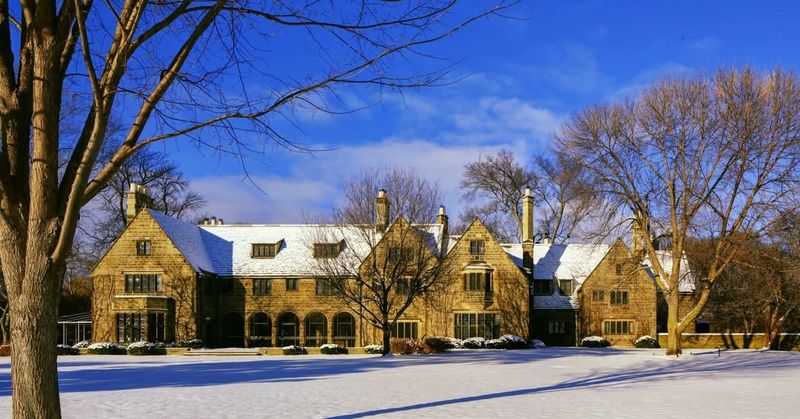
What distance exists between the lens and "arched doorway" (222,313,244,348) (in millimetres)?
49156

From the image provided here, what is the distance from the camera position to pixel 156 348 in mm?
41500

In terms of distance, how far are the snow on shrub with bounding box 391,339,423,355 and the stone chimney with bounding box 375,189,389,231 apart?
235 inches

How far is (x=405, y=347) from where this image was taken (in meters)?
39.0

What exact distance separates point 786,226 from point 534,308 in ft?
60.8

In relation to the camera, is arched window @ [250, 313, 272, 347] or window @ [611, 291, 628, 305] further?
window @ [611, 291, 628, 305]

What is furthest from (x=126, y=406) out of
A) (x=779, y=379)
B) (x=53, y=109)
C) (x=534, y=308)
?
(x=534, y=308)

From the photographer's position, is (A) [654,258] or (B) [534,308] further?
(B) [534,308]

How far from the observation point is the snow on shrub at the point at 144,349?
4109cm

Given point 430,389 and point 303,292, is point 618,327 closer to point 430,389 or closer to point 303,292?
point 303,292

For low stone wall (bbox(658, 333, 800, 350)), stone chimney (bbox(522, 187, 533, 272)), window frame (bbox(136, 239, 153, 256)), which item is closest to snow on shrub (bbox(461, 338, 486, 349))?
stone chimney (bbox(522, 187, 533, 272))

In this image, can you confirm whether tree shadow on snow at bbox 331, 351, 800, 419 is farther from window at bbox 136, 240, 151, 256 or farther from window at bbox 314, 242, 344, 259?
window at bbox 136, 240, 151, 256

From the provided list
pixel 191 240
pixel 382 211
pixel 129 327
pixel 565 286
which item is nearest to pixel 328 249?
pixel 382 211

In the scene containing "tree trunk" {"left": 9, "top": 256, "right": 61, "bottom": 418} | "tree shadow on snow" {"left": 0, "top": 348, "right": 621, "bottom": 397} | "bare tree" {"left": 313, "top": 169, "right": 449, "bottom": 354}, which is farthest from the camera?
"bare tree" {"left": 313, "top": 169, "right": 449, "bottom": 354}

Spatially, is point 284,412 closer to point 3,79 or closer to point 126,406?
point 126,406
